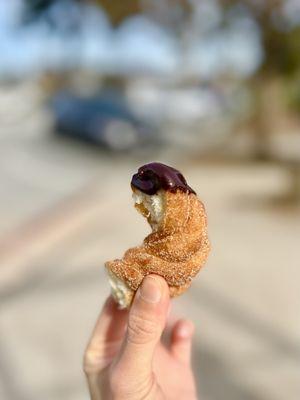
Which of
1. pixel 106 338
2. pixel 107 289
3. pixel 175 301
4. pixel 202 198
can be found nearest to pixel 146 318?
pixel 106 338

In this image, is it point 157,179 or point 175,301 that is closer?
point 157,179

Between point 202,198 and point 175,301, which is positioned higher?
point 202,198

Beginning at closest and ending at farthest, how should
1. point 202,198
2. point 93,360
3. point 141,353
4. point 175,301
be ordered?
point 141,353
point 93,360
point 175,301
point 202,198

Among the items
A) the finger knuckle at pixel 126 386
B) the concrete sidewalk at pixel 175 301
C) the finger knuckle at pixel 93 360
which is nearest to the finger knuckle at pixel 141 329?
the finger knuckle at pixel 126 386

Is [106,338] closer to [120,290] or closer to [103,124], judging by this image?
[120,290]

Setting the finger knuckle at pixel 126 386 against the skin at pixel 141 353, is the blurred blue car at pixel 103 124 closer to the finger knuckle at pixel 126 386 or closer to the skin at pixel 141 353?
the skin at pixel 141 353

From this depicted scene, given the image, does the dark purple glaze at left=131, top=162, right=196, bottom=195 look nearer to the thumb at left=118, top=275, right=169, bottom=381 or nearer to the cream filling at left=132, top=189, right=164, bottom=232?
the cream filling at left=132, top=189, right=164, bottom=232

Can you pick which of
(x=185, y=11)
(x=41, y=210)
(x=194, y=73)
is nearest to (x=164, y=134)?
(x=185, y=11)
